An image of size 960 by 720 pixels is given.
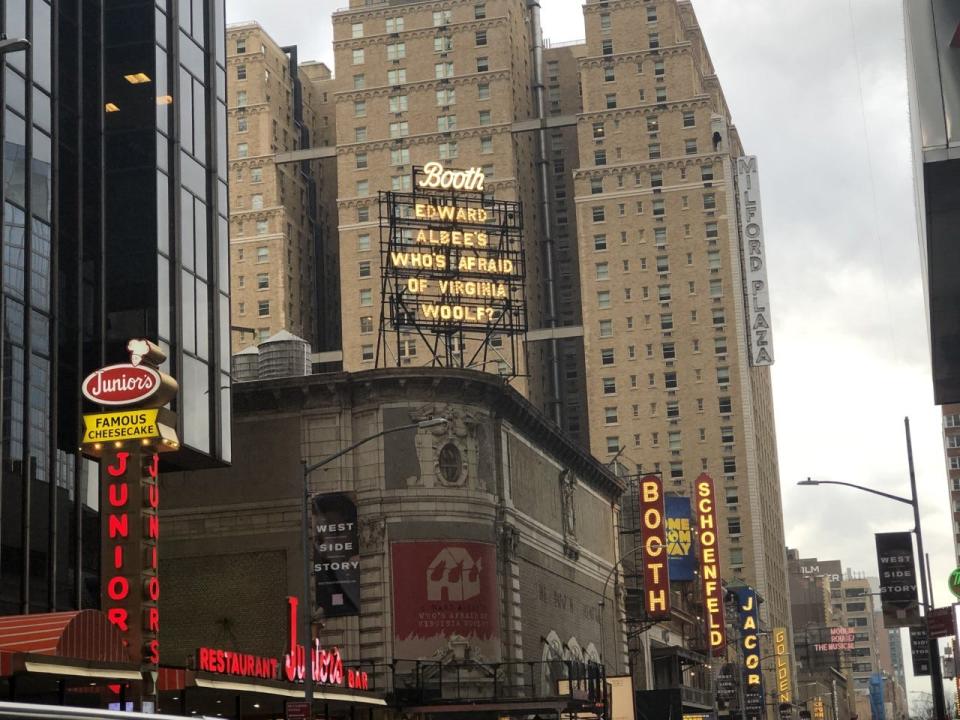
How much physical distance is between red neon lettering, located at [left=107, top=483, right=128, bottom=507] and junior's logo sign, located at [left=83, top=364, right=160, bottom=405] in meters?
1.90

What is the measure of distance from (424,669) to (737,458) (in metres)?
93.7

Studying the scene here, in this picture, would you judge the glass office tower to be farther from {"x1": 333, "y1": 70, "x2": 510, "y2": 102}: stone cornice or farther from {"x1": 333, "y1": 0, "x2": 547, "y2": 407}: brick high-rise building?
{"x1": 333, "y1": 70, "x2": 510, "y2": 102}: stone cornice

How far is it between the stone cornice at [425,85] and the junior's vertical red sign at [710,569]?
213 ft

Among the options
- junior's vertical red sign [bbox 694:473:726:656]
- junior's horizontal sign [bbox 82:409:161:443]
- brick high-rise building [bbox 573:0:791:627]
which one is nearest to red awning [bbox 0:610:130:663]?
junior's horizontal sign [bbox 82:409:161:443]

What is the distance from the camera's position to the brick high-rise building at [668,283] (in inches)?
5782

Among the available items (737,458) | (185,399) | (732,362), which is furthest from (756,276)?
(185,399)

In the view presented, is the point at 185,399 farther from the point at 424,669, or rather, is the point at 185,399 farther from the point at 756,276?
the point at 756,276

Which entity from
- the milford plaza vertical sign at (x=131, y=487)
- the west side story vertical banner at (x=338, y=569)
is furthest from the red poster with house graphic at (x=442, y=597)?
the milford plaza vertical sign at (x=131, y=487)

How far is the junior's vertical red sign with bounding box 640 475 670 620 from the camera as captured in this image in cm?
8125

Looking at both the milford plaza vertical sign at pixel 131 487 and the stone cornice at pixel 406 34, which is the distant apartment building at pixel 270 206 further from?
the milford plaza vertical sign at pixel 131 487

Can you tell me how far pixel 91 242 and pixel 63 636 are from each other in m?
18.4

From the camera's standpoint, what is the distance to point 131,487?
113 feet

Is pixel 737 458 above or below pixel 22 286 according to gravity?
above

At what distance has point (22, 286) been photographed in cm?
4081
